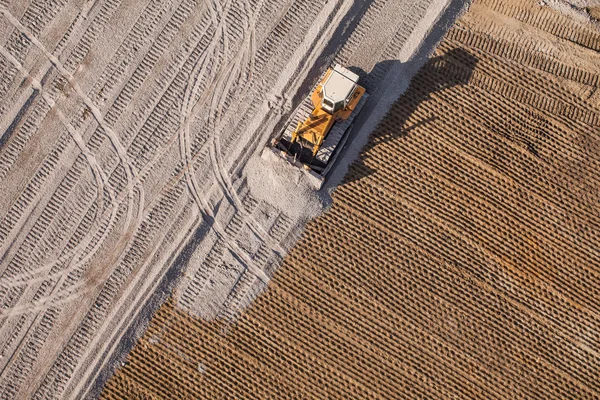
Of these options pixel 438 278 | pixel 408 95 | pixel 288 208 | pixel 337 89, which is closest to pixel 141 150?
pixel 288 208

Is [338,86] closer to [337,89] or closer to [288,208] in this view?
[337,89]

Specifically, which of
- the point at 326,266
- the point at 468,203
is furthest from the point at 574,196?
the point at 326,266

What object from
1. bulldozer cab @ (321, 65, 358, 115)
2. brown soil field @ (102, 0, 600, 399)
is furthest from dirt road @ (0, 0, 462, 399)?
bulldozer cab @ (321, 65, 358, 115)

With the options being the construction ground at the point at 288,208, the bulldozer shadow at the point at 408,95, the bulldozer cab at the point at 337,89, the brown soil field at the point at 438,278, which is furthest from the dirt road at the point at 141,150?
the bulldozer cab at the point at 337,89

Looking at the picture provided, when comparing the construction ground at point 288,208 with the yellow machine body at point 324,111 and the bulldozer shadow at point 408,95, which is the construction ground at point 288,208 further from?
the yellow machine body at point 324,111

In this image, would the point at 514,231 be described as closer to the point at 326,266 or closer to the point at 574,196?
the point at 574,196
